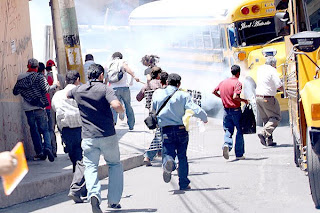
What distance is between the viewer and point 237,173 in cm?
1049

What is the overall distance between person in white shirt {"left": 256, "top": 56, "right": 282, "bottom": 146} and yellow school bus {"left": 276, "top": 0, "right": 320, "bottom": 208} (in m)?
2.58

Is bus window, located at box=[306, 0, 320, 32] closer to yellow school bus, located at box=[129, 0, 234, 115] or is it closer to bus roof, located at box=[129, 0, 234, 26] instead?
yellow school bus, located at box=[129, 0, 234, 115]

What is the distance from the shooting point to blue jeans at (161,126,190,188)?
9.36 m

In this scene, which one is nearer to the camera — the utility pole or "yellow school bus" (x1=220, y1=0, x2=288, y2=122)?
the utility pole

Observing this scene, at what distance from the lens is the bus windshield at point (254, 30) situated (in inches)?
668

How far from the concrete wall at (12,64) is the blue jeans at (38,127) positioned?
0.29 metres

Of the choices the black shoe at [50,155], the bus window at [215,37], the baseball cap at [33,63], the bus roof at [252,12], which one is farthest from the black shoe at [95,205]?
the bus window at [215,37]

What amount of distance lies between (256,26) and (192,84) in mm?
3258

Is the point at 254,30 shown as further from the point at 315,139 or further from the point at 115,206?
the point at 315,139

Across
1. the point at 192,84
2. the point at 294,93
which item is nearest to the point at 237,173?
the point at 294,93

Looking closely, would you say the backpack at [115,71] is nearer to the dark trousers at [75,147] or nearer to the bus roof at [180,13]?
the bus roof at [180,13]

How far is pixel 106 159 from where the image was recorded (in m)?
8.40

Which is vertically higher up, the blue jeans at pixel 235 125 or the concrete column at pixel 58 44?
the concrete column at pixel 58 44

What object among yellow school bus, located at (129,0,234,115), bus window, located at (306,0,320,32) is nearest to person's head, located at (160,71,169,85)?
bus window, located at (306,0,320,32)
